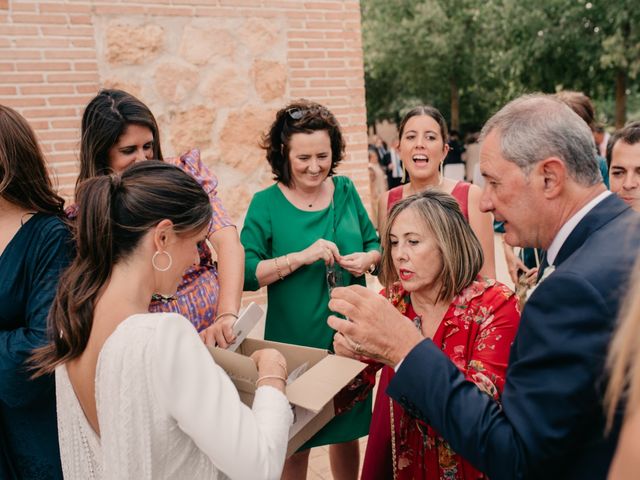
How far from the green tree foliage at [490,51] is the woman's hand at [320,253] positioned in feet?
50.0

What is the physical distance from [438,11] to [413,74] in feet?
9.25

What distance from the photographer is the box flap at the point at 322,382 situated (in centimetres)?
170

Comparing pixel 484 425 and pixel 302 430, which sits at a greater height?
pixel 484 425

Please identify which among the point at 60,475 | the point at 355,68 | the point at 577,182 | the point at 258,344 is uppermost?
the point at 355,68

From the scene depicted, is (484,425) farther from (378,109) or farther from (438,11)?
(378,109)

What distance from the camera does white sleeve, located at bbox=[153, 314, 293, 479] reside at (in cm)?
141

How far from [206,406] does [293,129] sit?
2.05 m

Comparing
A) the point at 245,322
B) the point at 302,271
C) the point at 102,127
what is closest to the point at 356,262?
the point at 302,271

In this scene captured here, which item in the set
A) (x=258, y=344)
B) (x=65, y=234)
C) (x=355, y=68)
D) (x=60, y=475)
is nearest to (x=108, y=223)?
(x=65, y=234)

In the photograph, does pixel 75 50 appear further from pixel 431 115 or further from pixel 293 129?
pixel 431 115

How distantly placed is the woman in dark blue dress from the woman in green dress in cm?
119

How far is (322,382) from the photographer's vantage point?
178 cm

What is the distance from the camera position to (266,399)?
162 centimetres

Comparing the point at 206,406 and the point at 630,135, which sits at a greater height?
the point at 630,135
